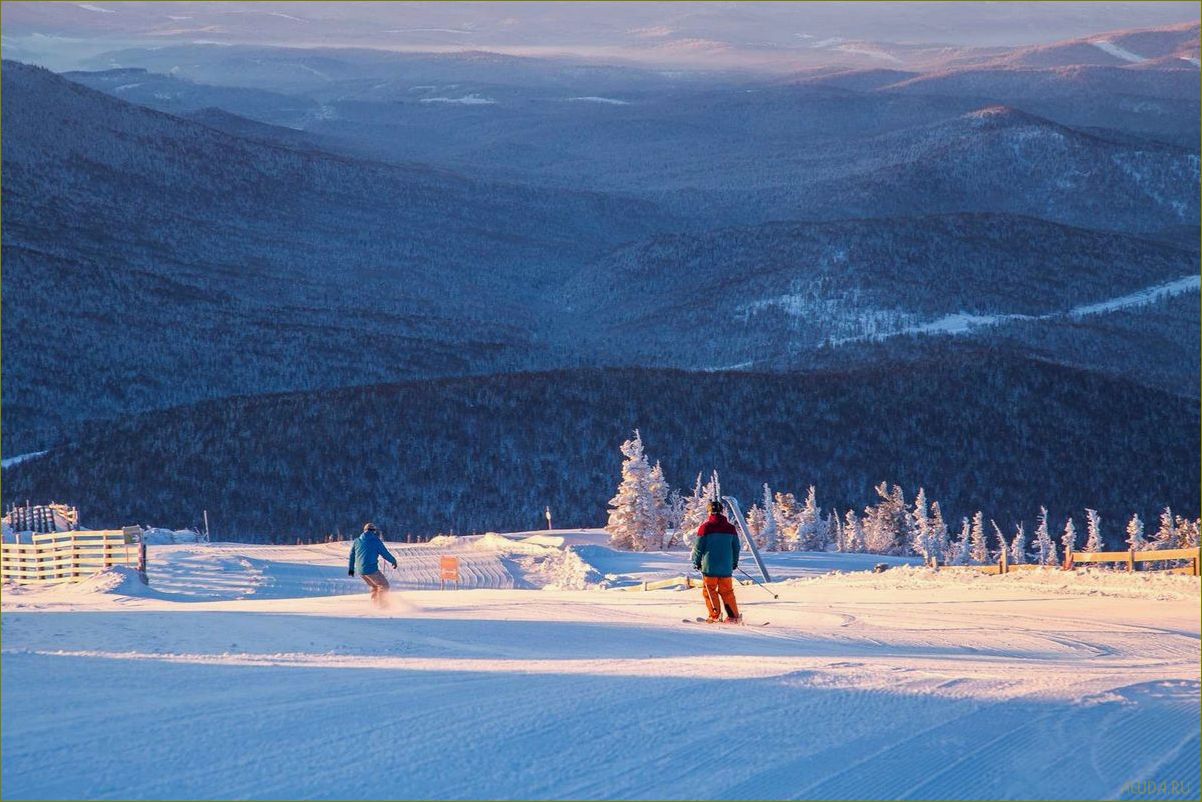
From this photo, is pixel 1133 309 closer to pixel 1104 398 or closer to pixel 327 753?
pixel 1104 398

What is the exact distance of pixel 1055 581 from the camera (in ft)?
59.8

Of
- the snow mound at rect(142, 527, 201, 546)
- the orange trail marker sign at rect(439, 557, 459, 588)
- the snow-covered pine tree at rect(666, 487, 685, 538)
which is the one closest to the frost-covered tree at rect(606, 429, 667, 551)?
the snow-covered pine tree at rect(666, 487, 685, 538)

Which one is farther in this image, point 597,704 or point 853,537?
point 853,537

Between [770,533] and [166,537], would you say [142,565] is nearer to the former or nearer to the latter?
[166,537]

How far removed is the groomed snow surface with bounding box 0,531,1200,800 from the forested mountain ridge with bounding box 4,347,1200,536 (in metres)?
35.5

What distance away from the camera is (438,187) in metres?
194

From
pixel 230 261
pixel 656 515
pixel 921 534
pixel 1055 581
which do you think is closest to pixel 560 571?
pixel 656 515

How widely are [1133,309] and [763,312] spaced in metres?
27.9

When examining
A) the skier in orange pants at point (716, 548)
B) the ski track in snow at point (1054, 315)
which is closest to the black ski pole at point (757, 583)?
the skier in orange pants at point (716, 548)

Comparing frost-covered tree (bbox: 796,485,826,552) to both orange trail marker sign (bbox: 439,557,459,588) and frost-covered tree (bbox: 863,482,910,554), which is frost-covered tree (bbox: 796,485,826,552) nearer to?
frost-covered tree (bbox: 863,482,910,554)

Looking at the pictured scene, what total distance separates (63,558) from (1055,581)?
14030 millimetres

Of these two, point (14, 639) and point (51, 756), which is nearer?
point (51, 756)

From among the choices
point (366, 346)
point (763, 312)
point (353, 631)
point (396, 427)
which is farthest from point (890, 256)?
point (353, 631)

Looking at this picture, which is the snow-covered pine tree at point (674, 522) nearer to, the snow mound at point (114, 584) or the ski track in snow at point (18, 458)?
the snow mound at point (114, 584)
